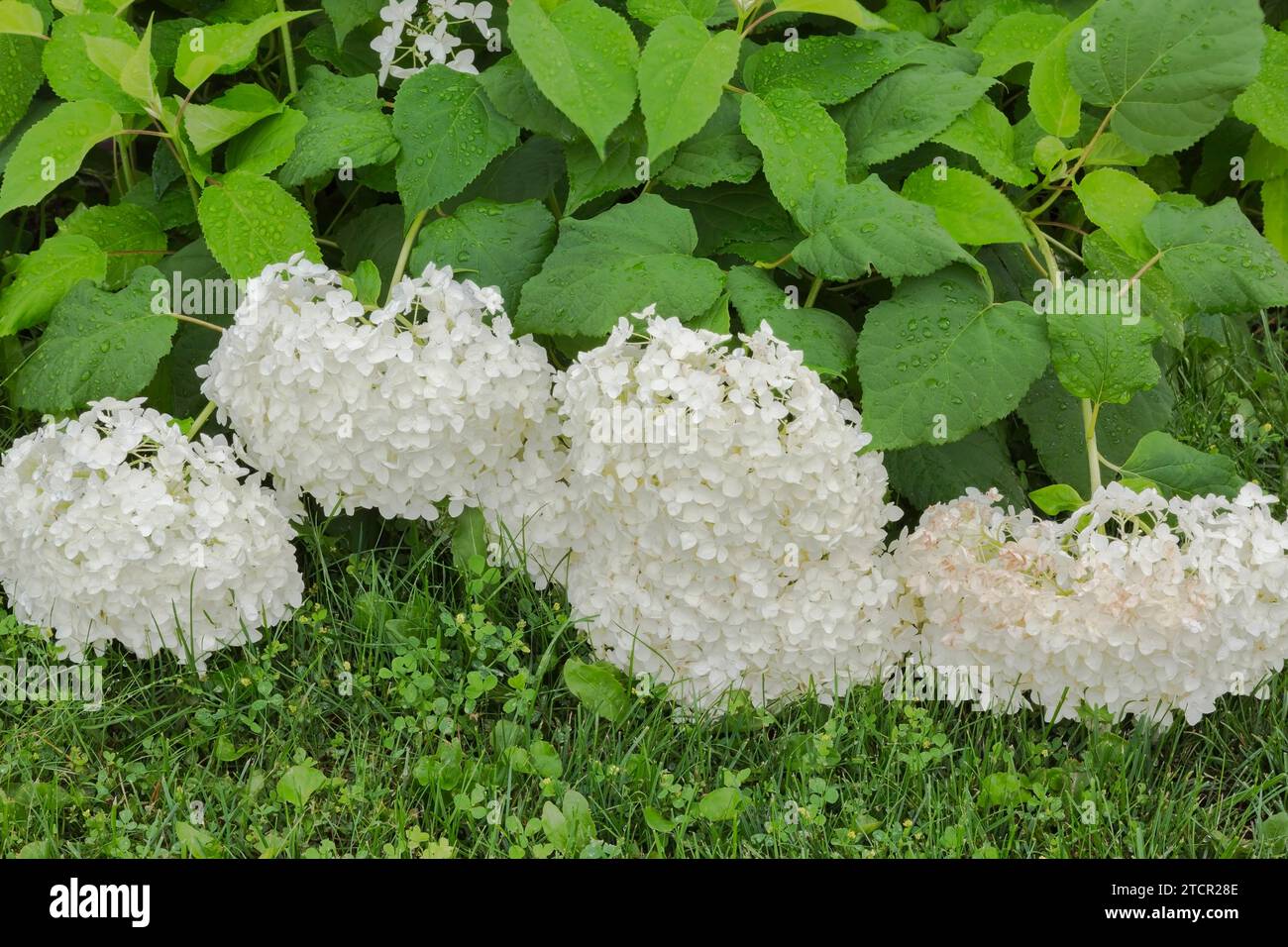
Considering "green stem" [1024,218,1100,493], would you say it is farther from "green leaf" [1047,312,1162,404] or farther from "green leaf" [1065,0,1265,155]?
"green leaf" [1065,0,1265,155]

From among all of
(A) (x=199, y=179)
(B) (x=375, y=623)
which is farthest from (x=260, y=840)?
(A) (x=199, y=179)

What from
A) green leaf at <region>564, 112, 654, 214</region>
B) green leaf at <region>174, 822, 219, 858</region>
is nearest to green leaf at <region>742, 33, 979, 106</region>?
green leaf at <region>564, 112, 654, 214</region>

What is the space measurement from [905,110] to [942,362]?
0.49 m

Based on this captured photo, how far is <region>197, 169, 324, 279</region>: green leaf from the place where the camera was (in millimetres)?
2172

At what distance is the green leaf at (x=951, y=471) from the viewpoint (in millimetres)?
2283

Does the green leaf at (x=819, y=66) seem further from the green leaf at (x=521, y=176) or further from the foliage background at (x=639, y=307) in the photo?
the green leaf at (x=521, y=176)

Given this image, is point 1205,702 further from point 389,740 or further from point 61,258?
point 61,258

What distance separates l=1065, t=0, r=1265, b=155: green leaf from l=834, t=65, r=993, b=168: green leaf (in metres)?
0.17

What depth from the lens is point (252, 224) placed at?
2193 millimetres

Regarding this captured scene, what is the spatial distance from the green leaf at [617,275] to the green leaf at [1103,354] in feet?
1.65

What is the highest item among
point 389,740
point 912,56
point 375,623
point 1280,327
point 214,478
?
point 912,56

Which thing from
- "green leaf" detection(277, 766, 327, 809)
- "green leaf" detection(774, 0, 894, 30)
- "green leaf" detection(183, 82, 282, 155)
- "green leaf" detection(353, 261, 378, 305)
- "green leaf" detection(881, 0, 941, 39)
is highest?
"green leaf" detection(881, 0, 941, 39)

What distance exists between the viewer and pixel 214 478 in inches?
81.2
